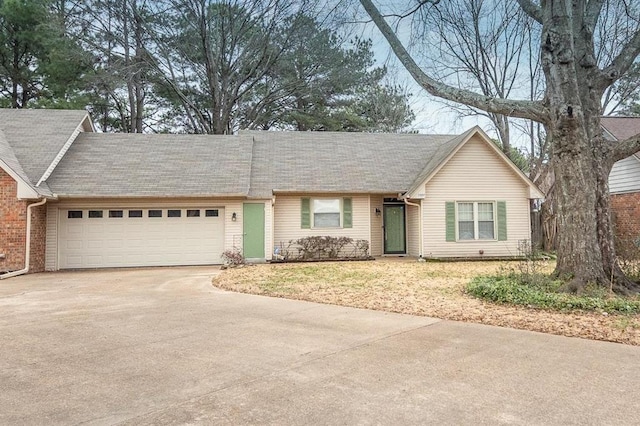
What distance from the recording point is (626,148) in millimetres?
7695

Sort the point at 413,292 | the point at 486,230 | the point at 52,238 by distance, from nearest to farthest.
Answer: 1. the point at 413,292
2. the point at 52,238
3. the point at 486,230

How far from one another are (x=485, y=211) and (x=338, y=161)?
19.3 ft

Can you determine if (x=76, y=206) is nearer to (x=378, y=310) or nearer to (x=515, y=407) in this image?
(x=378, y=310)

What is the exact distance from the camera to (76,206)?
12.8 meters

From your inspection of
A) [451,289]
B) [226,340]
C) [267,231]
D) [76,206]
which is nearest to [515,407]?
[226,340]

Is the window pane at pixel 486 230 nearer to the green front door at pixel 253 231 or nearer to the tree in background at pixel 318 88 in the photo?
the green front door at pixel 253 231

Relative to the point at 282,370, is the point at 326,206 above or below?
above

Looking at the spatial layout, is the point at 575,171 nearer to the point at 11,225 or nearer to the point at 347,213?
the point at 347,213

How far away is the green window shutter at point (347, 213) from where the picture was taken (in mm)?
14648

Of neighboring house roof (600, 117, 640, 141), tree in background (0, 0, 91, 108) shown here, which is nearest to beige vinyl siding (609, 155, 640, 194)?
neighboring house roof (600, 117, 640, 141)

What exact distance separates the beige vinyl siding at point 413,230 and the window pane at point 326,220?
2.85 m

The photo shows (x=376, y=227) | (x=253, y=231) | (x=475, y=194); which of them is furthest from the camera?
(x=376, y=227)

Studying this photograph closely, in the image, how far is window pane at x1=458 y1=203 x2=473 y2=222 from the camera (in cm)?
1425

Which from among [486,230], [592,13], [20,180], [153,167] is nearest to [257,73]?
[153,167]
